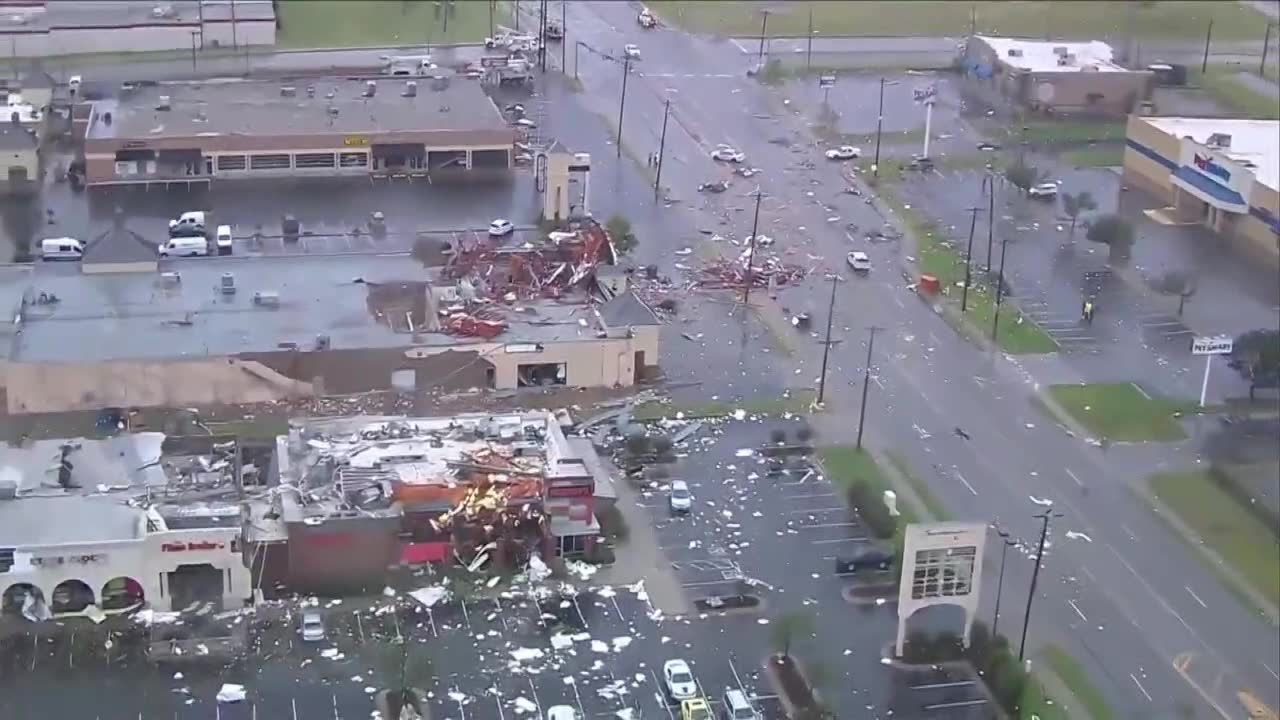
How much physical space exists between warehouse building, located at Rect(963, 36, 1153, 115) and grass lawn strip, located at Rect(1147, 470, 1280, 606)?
1977cm

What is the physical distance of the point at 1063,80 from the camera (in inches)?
1711

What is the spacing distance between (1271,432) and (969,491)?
5.40 metres

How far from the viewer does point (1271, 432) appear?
26.8 m

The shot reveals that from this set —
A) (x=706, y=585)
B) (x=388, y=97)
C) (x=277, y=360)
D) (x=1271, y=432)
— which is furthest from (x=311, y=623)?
(x=388, y=97)

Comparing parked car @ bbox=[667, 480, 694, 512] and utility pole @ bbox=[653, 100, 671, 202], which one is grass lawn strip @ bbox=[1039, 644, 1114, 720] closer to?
parked car @ bbox=[667, 480, 694, 512]

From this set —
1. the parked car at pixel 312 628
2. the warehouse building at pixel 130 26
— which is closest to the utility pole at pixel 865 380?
the parked car at pixel 312 628

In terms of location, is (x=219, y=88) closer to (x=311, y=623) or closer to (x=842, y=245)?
(x=842, y=245)

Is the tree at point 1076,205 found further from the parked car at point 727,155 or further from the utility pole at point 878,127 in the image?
the parked car at point 727,155

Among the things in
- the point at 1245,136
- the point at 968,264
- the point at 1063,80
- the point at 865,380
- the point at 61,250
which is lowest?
the point at 865,380

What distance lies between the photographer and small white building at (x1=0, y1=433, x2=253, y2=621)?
20453 millimetres

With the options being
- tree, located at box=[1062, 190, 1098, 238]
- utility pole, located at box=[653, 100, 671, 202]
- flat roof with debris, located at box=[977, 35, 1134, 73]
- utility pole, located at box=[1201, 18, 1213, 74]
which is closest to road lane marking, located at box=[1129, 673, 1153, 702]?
tree, located at box=[1062, 190, 1098, 238]

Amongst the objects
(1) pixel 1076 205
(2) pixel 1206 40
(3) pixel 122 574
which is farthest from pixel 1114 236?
(3) pixel 122 574

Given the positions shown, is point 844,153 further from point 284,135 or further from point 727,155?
point 284,135

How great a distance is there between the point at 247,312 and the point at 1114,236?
1617cm
